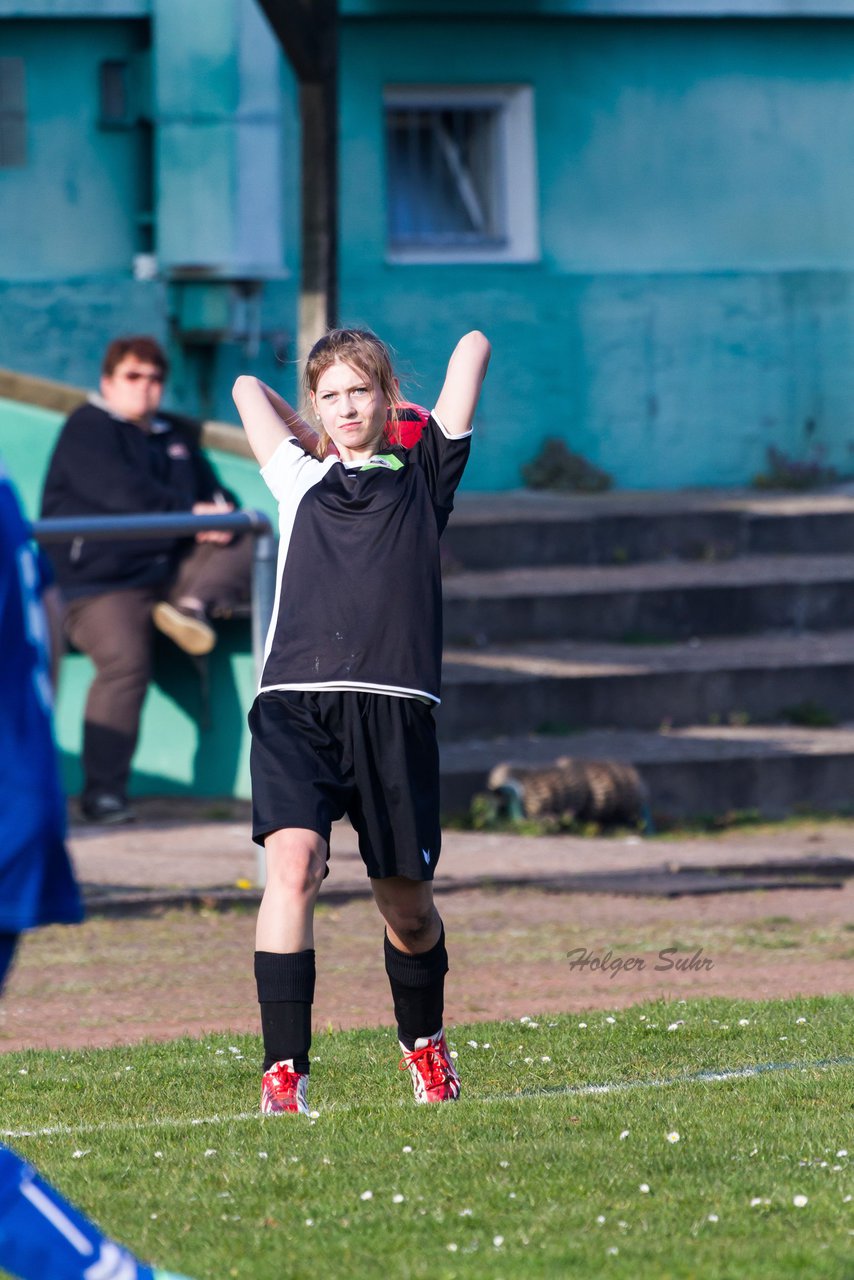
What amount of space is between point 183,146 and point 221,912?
7.04 m

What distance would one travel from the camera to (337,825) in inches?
411

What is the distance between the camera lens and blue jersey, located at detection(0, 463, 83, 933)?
3227 millimetres

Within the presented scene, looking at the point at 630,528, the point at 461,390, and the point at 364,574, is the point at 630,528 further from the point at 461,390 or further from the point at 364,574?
the point at 364,574

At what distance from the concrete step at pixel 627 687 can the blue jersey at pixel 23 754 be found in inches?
334

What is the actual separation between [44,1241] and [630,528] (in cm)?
1151

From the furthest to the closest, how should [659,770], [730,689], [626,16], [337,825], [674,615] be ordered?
[626,16] < [674,615] < [730,689] < [659,770] < [337,825]

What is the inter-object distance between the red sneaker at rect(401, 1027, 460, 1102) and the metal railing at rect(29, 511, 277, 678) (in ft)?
9.20

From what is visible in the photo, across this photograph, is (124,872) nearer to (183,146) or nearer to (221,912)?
(221,912)

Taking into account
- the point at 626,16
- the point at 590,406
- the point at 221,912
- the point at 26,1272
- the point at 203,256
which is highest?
the point at 626,16

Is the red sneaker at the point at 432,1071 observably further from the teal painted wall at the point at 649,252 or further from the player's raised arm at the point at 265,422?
the teal painted wall at the point at 649,252

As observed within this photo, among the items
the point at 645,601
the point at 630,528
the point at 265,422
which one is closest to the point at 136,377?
the point at 645,601

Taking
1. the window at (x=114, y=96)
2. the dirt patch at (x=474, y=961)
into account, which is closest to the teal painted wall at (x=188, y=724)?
the dirt patch at (x=474, y=961)

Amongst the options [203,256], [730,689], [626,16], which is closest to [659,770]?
[730,689]

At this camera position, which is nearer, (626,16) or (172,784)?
(172,784)
